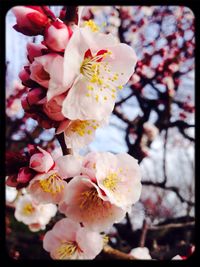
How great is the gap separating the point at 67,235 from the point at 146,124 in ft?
6.12

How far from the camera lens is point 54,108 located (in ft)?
1.61

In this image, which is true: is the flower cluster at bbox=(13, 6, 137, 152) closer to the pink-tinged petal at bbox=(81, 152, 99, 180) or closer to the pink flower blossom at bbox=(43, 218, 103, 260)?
the pink-tinged petal at bbox=(81, 152, 99, 180)

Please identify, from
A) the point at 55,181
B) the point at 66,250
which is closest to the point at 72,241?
the point at 66,250

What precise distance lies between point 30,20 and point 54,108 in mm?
122

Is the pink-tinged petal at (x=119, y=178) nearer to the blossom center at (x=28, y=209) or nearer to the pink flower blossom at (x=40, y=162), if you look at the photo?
the pink flower blossom at (x=40, y=162)

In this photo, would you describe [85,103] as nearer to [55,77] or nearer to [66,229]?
[55,77]

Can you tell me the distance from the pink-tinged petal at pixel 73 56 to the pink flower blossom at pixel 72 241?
0.30m

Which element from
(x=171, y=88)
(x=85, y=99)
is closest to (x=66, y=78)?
(x=85, y=99)

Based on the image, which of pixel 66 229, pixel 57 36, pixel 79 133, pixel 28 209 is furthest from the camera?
pixel 28 209

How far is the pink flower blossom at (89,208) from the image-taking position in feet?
1.87

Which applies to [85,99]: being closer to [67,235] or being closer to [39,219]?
[67,235]

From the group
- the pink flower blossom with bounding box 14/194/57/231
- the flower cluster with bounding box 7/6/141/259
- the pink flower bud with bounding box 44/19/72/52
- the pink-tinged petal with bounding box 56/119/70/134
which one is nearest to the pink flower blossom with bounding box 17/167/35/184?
the flower cluster with bounding box 7/6/141/259

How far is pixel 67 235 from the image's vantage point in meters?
0.68

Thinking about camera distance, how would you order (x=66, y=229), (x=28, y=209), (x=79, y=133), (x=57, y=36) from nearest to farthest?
(x=57, y=36) → (x=79, y=133) → (x=66, y=229) → (x=28, y=209)
